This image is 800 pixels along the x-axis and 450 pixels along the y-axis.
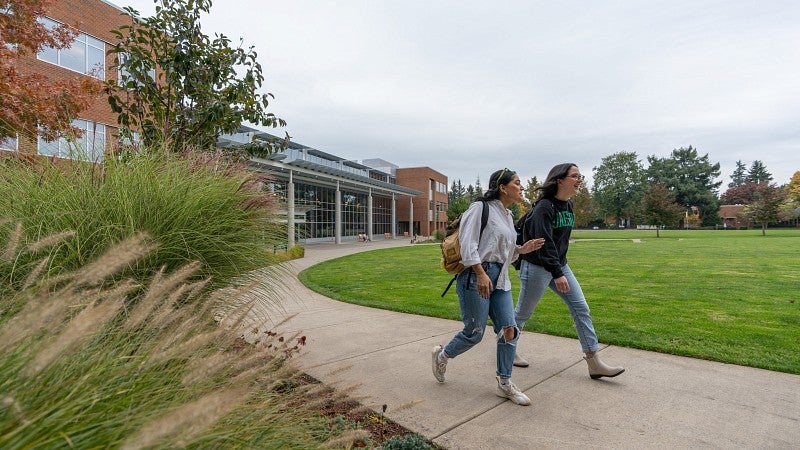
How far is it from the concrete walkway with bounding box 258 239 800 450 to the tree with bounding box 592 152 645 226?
9161 cm

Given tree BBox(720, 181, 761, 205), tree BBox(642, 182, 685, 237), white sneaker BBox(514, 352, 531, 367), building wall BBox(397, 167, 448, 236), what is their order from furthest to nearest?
1. tree BBox(720, 181, 761, 205)
2. building wall BBox(397, 167, 448, 236)
3. tree BBox(642, 182, 685, 237)
4. white sneaker BBox(514, 352, 531, 367)

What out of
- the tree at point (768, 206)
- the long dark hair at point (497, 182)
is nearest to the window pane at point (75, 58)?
the long dark hair at point (497, 182)

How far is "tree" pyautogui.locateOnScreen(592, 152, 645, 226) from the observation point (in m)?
86.3

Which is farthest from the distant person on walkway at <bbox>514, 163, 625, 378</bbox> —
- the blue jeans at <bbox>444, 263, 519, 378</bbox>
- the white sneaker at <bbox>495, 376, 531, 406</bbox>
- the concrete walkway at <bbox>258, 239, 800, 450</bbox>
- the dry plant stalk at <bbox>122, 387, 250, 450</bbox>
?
the dry plant stalk at <bbox>122, 387, 250, 450</bbox>

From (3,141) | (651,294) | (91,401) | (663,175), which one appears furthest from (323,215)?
(663,175)

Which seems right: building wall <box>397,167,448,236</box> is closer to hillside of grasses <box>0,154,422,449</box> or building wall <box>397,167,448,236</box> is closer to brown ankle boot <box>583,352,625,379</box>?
brown ankle boot <box>583,352,625,379</box>

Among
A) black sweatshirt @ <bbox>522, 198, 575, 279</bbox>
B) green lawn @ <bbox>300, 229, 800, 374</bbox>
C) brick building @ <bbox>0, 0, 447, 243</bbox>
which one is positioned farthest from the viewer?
brick building @ <bbox>0, 0, 447, 243</bbox>

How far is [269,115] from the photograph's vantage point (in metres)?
5.75

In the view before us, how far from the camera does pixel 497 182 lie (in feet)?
12.6

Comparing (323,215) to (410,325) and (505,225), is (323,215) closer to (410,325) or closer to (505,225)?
(410,325)

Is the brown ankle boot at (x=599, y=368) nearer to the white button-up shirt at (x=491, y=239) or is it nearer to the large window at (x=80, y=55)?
the white button-up shirt at (x=491, y=239)

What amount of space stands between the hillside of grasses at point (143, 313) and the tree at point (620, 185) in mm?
94340

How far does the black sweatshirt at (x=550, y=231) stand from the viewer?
3.90 meters

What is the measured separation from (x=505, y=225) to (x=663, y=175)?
99023mm
